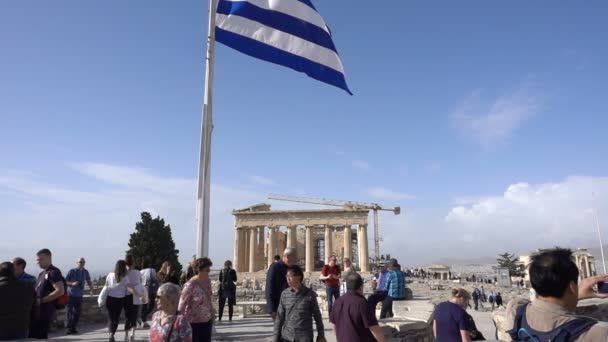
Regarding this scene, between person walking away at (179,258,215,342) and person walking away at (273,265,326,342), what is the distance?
1.20 m

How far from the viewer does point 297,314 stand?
4.93 m

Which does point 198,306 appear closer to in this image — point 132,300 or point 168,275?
point 132,300

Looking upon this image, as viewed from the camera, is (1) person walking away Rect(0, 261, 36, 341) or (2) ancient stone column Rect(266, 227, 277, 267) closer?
(1) person walking away Rect(0, 261, 36, 341)

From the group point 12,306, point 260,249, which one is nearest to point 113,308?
point 12,306

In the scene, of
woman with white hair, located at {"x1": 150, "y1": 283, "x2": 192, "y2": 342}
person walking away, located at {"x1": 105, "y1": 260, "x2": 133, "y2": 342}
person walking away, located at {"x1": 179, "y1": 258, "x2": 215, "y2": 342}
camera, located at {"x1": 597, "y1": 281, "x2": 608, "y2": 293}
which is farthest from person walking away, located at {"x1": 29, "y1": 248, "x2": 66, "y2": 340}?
camera, located at {"x1": 597, "y1": 281, "x2": 608, "y2": 293}

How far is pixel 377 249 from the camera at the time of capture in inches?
3354

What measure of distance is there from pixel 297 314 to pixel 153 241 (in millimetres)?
23885

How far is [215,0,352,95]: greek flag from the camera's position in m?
8.58

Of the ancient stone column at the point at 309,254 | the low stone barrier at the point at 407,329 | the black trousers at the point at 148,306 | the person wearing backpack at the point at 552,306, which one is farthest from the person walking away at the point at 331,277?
the ancient stone column at the point at 309,254

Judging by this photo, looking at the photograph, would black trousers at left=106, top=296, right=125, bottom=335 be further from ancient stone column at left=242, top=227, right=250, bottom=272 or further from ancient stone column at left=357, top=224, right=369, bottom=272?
ancient stone column at left=242, top=227, right=250, bottom=272

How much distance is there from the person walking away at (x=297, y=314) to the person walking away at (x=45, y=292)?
3958 mm

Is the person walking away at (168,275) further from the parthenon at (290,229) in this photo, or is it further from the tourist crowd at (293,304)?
the parthenon at (290,229)

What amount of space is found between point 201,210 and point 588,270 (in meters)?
57.3

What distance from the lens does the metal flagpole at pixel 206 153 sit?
7.86m
